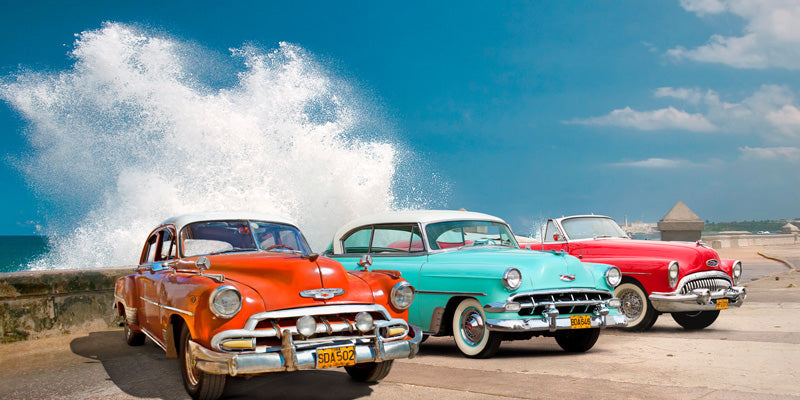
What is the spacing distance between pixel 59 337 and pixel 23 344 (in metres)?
0.54

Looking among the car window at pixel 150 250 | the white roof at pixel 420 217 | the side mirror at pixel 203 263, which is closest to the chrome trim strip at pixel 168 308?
the side mirror at pixel 203 263

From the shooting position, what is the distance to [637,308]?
958cm

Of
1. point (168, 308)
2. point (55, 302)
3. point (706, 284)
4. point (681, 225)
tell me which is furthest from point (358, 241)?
point (681, 225)

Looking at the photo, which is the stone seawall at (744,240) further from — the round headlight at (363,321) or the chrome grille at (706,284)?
the round headlight at (363,321)

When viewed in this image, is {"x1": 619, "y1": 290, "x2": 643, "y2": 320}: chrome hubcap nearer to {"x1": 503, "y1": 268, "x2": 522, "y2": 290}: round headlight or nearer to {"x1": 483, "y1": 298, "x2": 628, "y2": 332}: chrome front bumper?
{"x1": 483, "y1": 298, "x2": 628, "y2": 332}: chrome front bumper

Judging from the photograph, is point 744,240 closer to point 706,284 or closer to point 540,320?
point 706,284

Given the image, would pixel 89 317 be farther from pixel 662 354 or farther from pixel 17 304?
pixel 662 354

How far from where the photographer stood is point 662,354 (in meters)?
7.27

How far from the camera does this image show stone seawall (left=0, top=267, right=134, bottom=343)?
8750 millimetres

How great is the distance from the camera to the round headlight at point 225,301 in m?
4.84

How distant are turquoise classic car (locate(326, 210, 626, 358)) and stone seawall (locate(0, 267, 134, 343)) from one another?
3.91m

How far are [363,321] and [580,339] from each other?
3.50m

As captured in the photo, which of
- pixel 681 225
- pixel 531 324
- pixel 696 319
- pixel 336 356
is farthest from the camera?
pixel 681 225

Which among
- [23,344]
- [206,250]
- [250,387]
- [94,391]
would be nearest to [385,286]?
[250,387]
